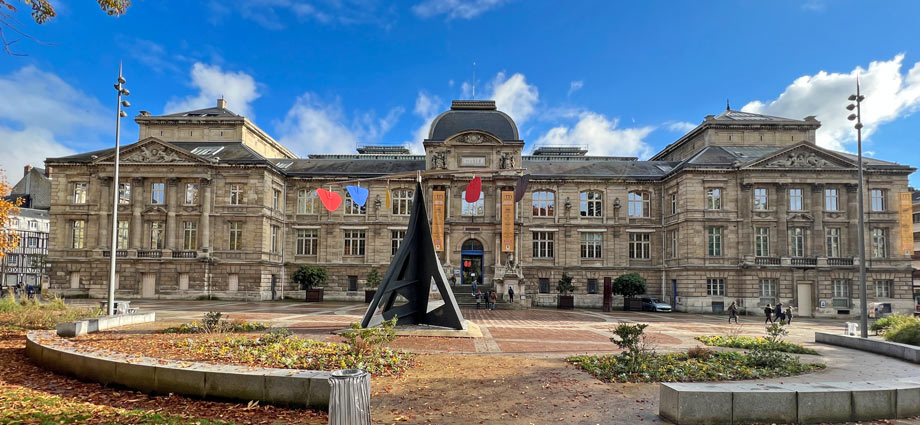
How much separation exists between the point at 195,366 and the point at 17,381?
4.02 metres

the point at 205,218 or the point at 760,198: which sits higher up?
the point at 760,198

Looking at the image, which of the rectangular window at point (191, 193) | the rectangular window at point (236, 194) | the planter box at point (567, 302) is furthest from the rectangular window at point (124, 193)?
the planter box at point (567, 302)

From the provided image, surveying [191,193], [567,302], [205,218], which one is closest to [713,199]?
[567,302]

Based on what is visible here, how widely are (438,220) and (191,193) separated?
19274mm

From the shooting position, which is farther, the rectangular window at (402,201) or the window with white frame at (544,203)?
the rectangular window at (402,201)

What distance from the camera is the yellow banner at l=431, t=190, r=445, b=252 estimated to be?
4038cm

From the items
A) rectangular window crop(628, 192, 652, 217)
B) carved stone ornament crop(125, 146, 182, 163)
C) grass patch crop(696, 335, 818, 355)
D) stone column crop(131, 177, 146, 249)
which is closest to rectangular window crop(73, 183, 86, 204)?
stone column crop(131, 177, 146, 249)

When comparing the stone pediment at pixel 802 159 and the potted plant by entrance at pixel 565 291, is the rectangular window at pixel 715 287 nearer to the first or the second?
A: the stone pediment at pixel 802 159

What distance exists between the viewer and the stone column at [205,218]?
3950cm

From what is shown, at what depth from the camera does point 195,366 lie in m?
9.03

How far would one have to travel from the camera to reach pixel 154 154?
131 feet

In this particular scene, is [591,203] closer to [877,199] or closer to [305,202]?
[877,199]

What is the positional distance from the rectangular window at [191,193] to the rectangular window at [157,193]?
1748mm

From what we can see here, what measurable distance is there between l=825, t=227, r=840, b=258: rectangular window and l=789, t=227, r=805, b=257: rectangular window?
1970 mm
